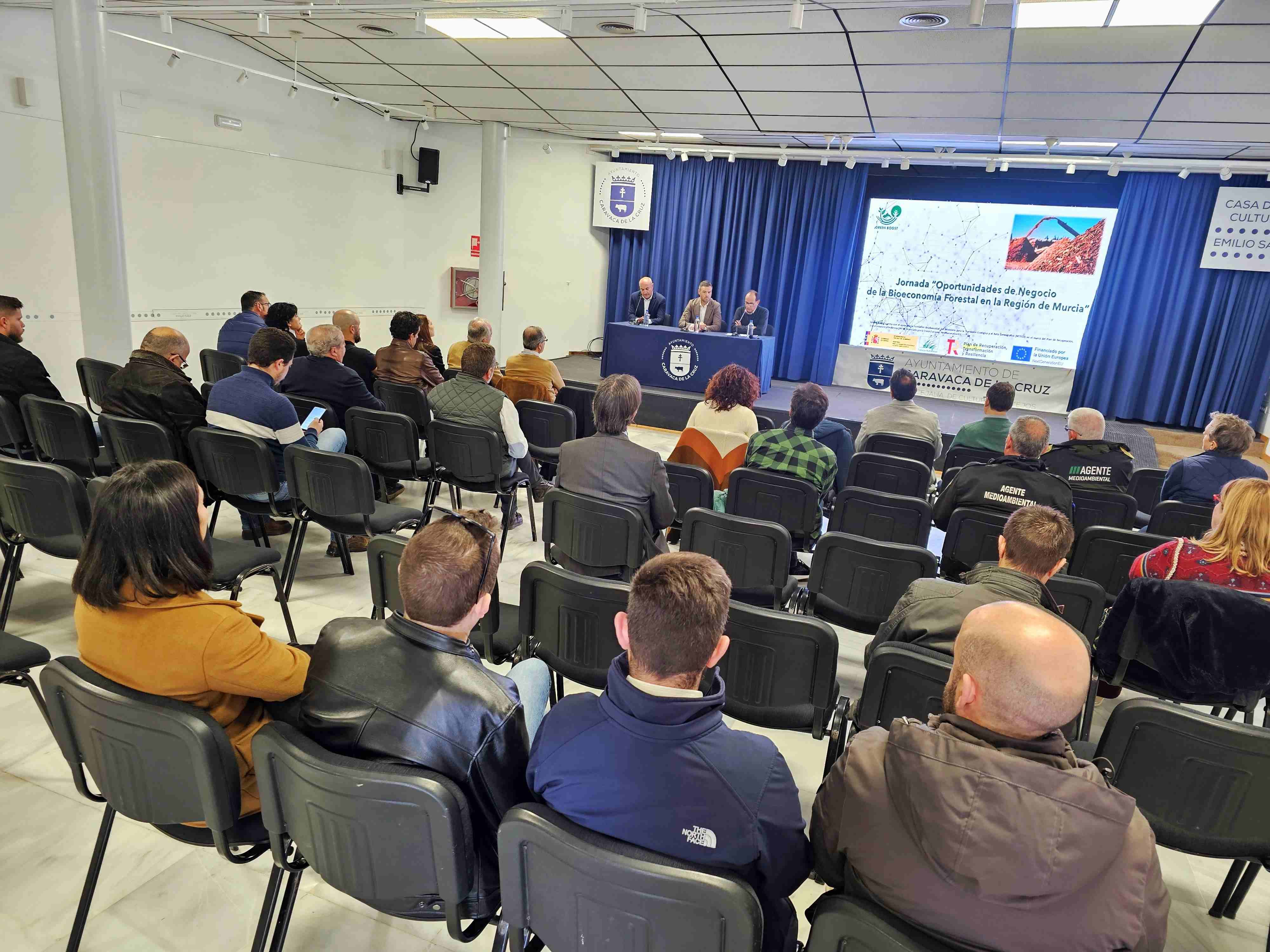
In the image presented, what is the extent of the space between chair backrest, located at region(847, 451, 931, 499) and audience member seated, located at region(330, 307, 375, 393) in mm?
3275

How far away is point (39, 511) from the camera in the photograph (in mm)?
2809

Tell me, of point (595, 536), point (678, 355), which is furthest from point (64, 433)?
point (678, 355)

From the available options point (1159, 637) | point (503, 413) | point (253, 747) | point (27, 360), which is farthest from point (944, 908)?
point (27, 360)

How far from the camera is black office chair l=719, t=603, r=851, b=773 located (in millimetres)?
2113

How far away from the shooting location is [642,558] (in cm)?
321

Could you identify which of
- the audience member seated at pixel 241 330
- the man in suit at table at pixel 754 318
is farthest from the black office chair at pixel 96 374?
the man in suit at table at pixel 754 318

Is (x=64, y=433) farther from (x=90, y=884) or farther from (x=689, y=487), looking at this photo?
(x=689, y=487)

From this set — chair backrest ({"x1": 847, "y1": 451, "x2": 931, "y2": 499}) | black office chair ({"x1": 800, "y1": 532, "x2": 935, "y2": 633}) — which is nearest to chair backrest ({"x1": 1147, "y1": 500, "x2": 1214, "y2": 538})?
chair backrest ({"x1": 847, "y1": 451, "x2": 931, "y2": 499})

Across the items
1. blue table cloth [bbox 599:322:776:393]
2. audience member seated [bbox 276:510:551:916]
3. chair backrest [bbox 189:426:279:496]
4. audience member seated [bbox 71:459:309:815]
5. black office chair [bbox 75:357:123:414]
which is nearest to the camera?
audience member seated [bbox 276:510:551:916]

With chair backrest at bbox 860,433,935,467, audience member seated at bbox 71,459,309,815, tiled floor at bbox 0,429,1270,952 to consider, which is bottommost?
tiled floor at bbox 0,429,1270,952

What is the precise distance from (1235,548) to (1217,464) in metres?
1.74

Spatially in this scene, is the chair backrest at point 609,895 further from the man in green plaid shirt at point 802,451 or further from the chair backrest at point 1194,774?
the man in green plaid shirt at point 802,451

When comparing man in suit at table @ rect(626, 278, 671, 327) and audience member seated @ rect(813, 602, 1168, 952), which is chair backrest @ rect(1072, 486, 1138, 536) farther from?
man in suit at table @ rect(626, 278, 671, 327)

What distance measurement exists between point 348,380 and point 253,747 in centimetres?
336
